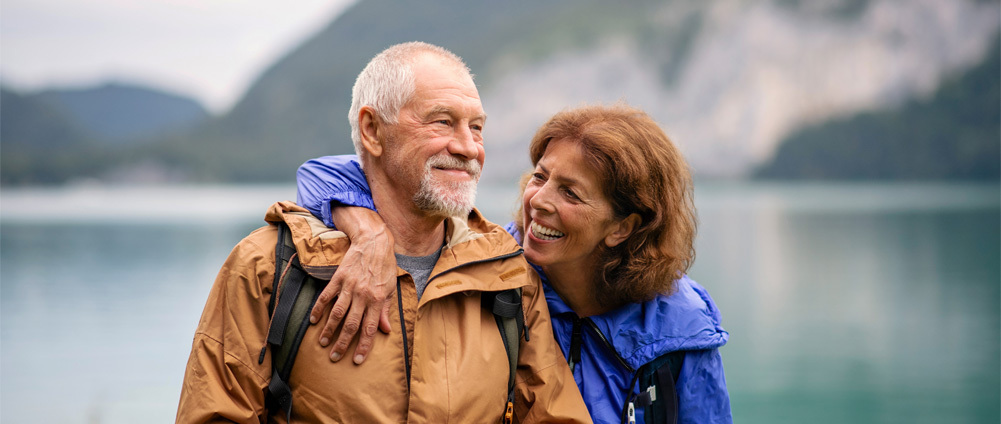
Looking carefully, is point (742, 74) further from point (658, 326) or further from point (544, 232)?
point (658, 326)

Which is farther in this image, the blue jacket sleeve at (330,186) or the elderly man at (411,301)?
the blue jacket sleeve at (330,186)

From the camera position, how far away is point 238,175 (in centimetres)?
15900

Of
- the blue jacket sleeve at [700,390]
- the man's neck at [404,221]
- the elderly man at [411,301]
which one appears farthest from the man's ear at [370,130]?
the blue jacket sleeve at [700,390]

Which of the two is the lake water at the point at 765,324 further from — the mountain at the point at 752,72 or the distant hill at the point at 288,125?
the distant hill at the point at 288,125

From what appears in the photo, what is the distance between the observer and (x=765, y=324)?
17.0 m

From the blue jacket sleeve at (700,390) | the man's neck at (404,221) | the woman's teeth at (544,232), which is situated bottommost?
the blue jacket sleeve at (700,390)

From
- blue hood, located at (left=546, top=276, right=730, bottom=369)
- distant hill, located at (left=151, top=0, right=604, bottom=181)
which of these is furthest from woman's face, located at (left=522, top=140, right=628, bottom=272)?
distant hill, located at (left=151, top=0, right=604, bottom=181)

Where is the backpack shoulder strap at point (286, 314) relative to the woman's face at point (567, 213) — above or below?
below

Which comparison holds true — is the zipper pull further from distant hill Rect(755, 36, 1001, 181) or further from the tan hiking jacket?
distant hill Rect(755, 36, 1001, 181)

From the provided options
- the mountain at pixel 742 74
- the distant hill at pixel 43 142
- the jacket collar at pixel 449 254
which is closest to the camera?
the jacket collar at pixel 449 254

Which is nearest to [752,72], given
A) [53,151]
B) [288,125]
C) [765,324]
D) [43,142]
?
[288,125]

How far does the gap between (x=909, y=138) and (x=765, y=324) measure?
414 ft

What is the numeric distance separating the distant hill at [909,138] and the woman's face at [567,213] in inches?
5164

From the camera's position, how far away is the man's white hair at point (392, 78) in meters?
3.19
